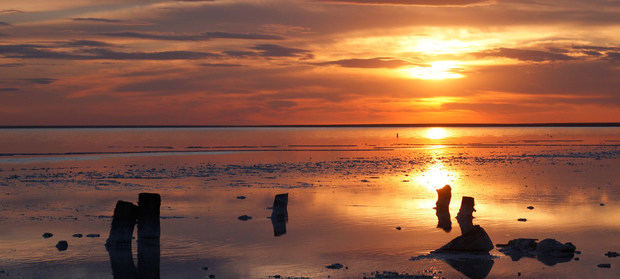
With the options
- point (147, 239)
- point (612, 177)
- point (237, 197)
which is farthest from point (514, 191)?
point (147, 239)

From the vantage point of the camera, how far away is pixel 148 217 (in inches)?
904

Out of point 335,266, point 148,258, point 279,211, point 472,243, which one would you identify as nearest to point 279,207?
point 279,211

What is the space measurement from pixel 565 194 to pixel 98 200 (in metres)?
25.7

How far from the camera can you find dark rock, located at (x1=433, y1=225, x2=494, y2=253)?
20109 millimetres

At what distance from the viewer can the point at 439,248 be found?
20688 mm

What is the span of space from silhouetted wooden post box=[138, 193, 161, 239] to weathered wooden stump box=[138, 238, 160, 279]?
239 millimetres

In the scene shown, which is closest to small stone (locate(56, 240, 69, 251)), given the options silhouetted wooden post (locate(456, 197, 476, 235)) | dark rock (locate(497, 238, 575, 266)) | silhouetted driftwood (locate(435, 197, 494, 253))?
silhouetted driftwood (locate(435, 197, 494, 253))

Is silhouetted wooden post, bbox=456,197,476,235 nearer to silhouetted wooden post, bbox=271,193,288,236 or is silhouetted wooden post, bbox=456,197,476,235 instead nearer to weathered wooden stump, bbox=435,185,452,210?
weathered wooden stump, bbox=435,185,452,210

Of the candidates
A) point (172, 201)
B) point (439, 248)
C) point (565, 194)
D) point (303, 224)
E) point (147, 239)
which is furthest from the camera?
point (565, 194)

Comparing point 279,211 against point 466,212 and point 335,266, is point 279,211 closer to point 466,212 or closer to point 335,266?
point 466,212

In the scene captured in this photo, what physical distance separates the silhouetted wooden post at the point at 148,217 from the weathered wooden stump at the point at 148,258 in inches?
9.4

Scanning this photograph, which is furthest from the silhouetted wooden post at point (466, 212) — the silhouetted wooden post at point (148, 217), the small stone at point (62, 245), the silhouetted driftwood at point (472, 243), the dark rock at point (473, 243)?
the small stone at point (62, 245)

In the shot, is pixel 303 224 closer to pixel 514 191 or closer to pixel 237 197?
pixel 237 197

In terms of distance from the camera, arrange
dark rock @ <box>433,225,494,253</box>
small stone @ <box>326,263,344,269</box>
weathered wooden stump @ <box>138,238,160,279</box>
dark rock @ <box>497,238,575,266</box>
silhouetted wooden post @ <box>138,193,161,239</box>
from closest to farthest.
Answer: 1. weathered wooden stump @ <box>138,238,160,279</box>
2. small stone @ <box>326,263,344,269</box>
3. dark rock @ <box>497,238,575,266</box>
4. dark rock @ <box>433,225,494,253</box>
5. silhouetted wooden post @ <box>138,193,161,239</box>
